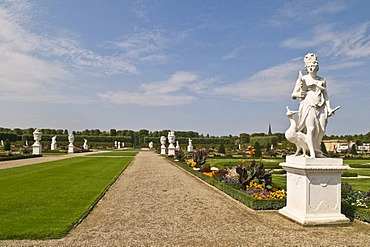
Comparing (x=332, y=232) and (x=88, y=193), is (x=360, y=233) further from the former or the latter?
(x=88, y=193)

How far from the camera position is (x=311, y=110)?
239 inches

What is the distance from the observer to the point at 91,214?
21.7 feet

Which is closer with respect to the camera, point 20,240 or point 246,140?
point 20,240

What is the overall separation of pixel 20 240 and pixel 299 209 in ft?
15.9

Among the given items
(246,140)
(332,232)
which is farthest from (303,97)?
(246,140)

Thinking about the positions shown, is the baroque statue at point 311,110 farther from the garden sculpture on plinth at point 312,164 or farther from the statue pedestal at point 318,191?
the statue pedestal at point 318,191

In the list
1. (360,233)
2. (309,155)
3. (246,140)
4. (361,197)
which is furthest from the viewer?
(246,140)

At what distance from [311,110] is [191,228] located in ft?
10.3

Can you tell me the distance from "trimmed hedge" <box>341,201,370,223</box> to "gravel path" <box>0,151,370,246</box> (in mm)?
220

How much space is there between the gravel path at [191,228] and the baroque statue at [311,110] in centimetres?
149

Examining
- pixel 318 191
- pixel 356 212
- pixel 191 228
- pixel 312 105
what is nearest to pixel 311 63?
pixel 312 105

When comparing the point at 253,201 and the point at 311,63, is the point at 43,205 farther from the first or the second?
the point at 311,63

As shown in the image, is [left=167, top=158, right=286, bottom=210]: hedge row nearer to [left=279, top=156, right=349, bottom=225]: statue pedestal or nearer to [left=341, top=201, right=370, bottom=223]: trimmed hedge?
[left=279, top=156, right=349, bottom=225]: statue pedestal

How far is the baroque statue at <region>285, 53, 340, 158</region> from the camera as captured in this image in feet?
19.9
